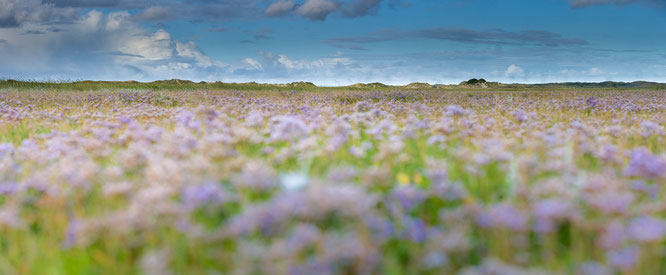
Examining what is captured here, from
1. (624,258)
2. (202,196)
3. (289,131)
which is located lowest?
(624,258)

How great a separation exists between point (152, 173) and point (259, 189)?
2.43 ft

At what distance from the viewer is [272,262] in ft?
5.89

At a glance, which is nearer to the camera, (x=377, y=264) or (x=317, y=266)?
(x=317, y=266)

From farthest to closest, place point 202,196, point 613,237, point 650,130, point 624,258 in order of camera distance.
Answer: point 650,130 → point 202,196 → point 613,237 → point 624,258

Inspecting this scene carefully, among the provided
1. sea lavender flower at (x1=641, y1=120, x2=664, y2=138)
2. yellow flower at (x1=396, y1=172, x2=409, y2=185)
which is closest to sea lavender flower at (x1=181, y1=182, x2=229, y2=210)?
yellow flower at (x1=396, y1=172, x2=409, y2=185)

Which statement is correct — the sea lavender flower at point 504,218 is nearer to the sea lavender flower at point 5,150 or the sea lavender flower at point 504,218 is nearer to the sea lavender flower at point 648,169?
the sea lavender flower at point 648,169

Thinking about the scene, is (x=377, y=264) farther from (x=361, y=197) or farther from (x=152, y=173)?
(x=152, y=173)

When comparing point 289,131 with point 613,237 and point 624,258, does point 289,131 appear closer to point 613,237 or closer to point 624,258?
point 613,237

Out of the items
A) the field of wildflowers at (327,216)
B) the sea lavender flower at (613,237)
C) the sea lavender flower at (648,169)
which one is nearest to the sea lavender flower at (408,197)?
the field of wildflowers at (327,216)

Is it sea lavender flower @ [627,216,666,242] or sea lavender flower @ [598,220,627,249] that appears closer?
sea lavender flower @ [627,216,666,242]

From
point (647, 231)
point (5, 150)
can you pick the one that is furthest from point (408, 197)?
point (5, 150)

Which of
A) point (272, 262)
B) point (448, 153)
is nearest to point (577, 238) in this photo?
point (272, 262)

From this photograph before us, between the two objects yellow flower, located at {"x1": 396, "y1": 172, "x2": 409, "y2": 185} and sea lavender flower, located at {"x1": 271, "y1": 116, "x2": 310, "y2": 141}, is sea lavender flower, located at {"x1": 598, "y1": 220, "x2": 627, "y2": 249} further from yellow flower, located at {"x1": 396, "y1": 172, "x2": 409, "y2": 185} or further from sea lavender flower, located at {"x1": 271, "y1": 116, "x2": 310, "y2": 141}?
sea lavender flower, located at {"x1": 271, "y1": 116, "x2": 310, "y2": 141}

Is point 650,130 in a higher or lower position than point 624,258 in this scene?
higher
